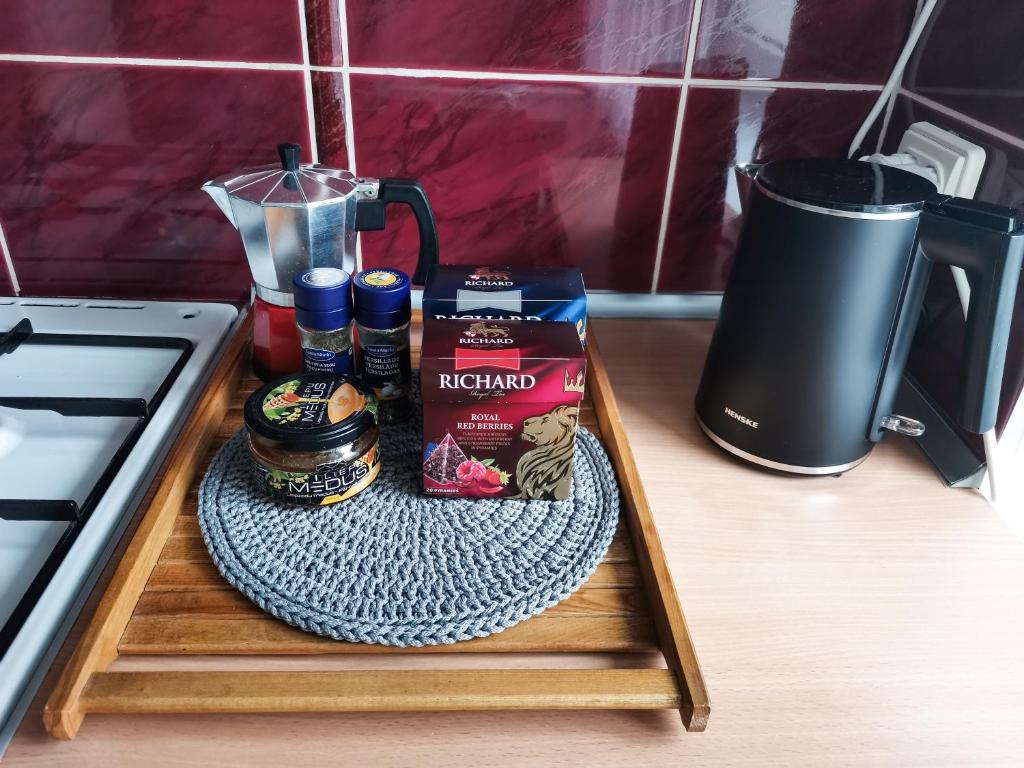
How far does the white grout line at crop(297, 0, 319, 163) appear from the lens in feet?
2.32

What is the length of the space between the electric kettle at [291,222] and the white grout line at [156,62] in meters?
0.12

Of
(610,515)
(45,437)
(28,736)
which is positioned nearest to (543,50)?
(610,515)

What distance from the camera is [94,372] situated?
2.33ft

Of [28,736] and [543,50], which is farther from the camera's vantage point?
[543,50]

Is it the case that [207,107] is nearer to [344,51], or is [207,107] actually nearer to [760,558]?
[344,51]

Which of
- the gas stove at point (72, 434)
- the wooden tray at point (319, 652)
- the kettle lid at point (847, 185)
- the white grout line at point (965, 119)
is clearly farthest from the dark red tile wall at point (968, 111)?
the gas stove at point (72, 434)

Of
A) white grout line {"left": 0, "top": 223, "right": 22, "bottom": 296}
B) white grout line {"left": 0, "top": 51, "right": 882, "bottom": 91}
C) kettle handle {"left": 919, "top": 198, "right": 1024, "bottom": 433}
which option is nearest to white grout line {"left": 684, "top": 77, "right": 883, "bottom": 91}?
white grout line {"left": 0, "top": 51, "right": 882, "bottom": 91}

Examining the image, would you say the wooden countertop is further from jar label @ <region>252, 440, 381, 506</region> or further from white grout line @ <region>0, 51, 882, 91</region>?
white grout line @ <region>0, 51, 882, 91</region>

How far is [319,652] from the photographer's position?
47 centimetres

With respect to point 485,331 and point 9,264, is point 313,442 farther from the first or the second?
point 9,264

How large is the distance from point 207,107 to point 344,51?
150 mm

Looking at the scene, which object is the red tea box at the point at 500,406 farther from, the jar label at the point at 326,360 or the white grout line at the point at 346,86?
the white grout line at the point at 346,86

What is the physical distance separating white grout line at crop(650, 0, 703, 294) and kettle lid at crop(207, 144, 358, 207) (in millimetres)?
335

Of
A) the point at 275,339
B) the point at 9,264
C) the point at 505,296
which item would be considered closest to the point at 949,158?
the point at 505,296
